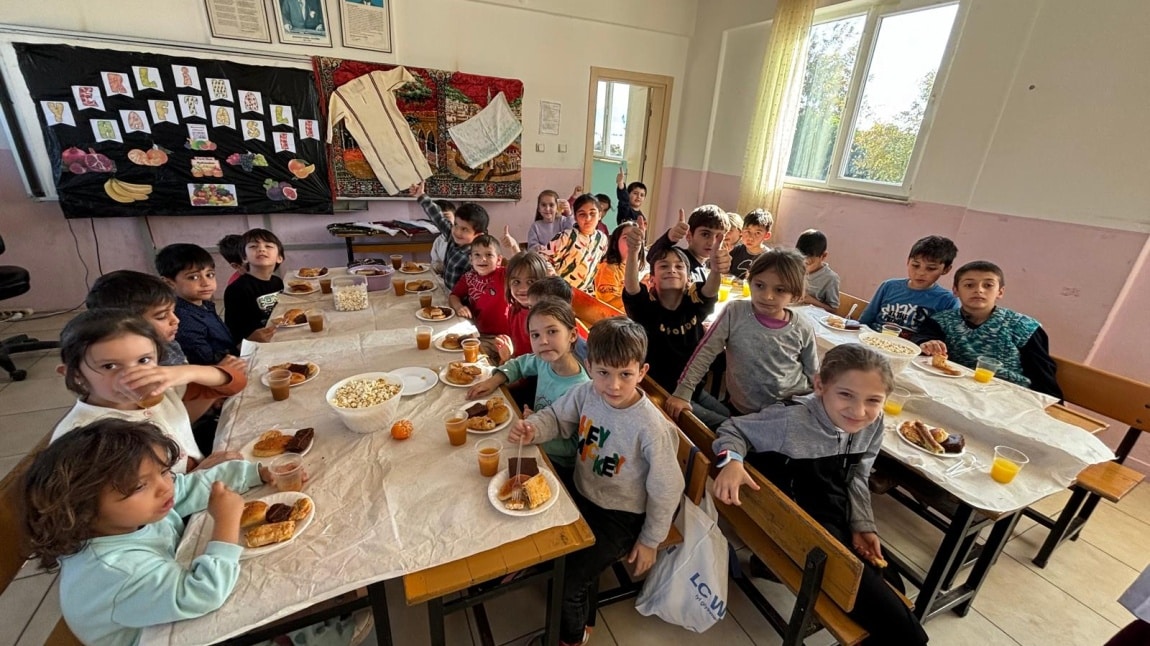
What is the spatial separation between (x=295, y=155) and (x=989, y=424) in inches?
239

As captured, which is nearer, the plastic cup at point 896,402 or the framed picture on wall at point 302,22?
the plastic cup at point 896,402

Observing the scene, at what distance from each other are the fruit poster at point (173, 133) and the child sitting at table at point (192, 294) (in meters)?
3.17

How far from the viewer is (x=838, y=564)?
3.87 ft

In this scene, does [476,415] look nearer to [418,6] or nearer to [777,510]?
[777,510]

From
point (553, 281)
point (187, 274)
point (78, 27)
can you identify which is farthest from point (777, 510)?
point (78, 27)

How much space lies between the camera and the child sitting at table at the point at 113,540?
90 centimetres

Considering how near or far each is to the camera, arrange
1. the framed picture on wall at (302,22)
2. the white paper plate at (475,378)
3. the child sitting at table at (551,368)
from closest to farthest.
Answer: the child sitting at table at (551,368), the white paper plate at (475,378), the framed picture on wall at (302,22)

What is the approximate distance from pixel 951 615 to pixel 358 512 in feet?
8.30

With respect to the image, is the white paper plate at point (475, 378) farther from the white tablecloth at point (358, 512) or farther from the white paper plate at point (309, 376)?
the white paper plate at point (309, 376)

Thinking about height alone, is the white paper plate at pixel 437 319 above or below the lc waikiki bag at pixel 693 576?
above

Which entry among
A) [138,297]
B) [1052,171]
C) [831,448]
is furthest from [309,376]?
[1052,171]

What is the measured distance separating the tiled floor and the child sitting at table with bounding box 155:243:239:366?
1.10 metres

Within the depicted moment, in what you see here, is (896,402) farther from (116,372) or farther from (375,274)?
(375,274)

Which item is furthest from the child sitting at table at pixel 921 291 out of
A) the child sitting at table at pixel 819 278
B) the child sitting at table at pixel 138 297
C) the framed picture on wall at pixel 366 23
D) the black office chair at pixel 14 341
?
the black office chair at pixel 14 341
